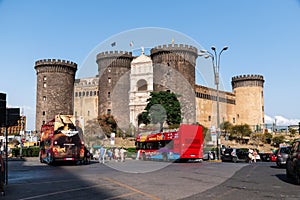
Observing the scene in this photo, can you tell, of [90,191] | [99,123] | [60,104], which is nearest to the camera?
[90,191]

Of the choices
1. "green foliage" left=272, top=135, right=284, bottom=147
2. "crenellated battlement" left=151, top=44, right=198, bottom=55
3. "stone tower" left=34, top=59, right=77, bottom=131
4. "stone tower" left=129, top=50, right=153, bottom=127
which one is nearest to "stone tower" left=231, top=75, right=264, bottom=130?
"green foliage" left=272, top=135, right=284, bottom=147

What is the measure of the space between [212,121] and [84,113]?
2577cm

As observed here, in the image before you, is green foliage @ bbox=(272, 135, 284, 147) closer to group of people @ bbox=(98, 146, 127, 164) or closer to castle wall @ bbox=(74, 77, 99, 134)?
castle wall @ bbox=(74, 77, 99, 134)

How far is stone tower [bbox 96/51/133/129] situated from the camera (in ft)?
243

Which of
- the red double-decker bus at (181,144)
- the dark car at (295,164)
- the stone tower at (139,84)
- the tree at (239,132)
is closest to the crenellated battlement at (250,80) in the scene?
the tree at (239,132)

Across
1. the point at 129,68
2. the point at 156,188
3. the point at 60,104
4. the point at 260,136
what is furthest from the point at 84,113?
the point at 156,188

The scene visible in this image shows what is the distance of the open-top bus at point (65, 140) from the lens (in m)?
24.8

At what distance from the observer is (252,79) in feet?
281

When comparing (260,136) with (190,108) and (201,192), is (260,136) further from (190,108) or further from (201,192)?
(201,192)

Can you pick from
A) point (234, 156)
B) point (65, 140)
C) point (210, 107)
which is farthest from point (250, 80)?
point (65, 140)

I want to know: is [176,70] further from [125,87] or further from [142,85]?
[125,87]

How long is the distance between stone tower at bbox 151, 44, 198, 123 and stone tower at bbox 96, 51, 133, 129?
7468mm

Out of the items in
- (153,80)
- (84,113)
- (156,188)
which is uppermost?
(153,80)

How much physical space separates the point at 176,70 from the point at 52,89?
2368cm
